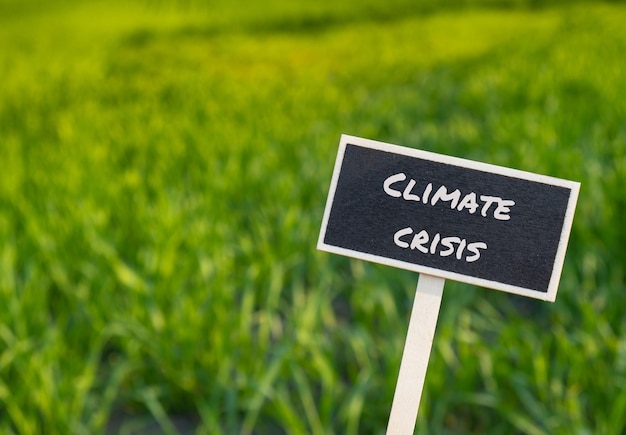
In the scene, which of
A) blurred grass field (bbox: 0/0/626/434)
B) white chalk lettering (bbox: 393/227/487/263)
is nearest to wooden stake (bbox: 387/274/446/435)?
white chalk lettering (bbox: 393/227/487/263)

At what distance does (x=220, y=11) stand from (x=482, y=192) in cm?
1086

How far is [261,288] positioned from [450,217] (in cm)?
118

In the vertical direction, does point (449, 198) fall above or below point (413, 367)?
above

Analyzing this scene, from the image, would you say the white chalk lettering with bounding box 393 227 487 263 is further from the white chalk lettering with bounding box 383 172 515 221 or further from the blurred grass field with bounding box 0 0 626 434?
the blurred grass field with bounding box 0 0 626 434

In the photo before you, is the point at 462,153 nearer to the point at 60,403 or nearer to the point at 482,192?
the point at 60,403

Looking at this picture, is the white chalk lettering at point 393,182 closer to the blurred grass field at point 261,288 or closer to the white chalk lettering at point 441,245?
the white chalk lettering at point 441,245

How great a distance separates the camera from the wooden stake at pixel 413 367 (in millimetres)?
856

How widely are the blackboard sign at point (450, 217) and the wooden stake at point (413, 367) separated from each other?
4 cm

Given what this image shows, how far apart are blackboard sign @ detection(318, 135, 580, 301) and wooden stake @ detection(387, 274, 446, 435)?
44 millimetres

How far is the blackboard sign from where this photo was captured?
2.78ft

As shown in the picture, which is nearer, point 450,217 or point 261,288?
point 450,217

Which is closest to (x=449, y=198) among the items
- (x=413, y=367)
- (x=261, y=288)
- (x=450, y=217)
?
(x=450, y=217)

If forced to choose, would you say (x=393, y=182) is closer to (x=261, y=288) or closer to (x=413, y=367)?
(x=413, y=367)

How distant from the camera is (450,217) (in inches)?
33.8
